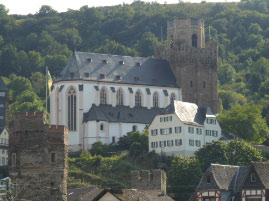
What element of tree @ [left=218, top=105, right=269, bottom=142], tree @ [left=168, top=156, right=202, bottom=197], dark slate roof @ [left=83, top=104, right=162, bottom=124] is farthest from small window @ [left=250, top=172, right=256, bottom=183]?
dark slate roof @ [left=83, top=104, right=162, bottom=124]

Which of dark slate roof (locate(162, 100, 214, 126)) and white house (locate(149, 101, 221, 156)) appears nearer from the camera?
white house (locate(149, 101, 221, 156))

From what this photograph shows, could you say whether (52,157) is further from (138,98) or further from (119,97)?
(138,98)

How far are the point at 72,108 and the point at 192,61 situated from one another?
22.7 m

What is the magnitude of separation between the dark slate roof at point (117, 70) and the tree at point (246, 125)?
1920 cm

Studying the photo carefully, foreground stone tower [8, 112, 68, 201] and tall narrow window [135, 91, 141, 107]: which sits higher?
tall narrow window [135, 91, 141, 107]

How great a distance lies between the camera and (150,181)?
114250mm

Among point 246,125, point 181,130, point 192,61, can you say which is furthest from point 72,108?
point 246,125

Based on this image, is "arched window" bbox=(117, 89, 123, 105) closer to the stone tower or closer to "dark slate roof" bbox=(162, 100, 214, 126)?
the stone tower

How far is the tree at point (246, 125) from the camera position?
168750mm

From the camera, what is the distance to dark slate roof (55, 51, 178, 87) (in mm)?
179875

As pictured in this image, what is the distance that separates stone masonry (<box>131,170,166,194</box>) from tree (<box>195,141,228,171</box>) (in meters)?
26.5

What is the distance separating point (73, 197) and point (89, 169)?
2065 inches

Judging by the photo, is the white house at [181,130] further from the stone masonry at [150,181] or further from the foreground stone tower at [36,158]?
the foreground stone tower at [36,158]

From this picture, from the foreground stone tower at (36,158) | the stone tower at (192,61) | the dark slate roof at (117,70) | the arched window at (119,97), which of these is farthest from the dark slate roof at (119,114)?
the foreground stone tower at (36,158)
